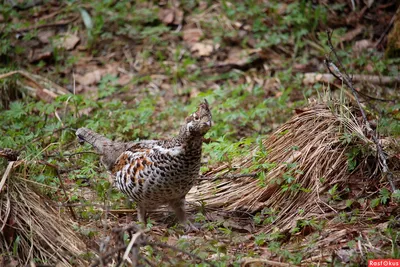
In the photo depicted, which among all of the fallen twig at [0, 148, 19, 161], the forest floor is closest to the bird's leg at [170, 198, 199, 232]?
the forest floor

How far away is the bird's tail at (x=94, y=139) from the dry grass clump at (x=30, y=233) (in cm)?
145

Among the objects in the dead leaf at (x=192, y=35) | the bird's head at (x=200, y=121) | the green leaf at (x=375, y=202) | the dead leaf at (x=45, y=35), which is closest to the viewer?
the bird's head at (x=200, y=121)

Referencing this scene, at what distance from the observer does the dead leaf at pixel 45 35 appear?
924 centimetres

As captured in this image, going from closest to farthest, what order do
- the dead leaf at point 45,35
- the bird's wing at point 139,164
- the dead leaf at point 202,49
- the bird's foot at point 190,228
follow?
the bird's wing at point 139,164
the bird's foot at point 190,228
the dead leaf at point 202,49
the dead leaf at point 45,35

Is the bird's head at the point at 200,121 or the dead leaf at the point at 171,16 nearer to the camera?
the bird's head at the point at 200,121

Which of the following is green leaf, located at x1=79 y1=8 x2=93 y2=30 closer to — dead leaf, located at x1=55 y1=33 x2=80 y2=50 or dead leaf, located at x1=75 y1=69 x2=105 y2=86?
dead leaf, located at x1=55 y1=33 x2=80 y2=50

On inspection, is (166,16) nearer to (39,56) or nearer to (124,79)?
(124,79)

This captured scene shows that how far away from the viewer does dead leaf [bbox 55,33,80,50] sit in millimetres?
9141

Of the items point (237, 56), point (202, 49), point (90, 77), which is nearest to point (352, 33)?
point (237, 56)

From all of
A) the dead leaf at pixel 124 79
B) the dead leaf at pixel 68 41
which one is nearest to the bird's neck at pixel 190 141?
the dead leaf at pixel 124 79

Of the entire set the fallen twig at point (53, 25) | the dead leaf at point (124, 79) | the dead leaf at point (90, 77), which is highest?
the fallen twig at point (53, 25)

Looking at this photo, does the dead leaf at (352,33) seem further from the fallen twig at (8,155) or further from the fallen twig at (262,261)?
the fallen twig at (8,155)

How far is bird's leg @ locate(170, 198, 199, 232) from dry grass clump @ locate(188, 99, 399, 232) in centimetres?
36

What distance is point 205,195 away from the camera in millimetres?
5652
